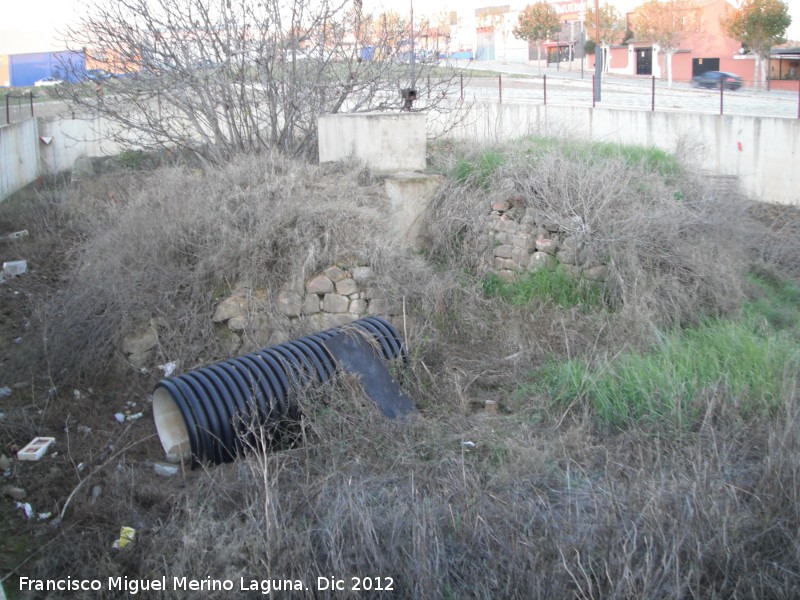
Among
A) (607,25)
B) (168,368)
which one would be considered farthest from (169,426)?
(607,25)

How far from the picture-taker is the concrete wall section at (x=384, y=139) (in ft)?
30.4

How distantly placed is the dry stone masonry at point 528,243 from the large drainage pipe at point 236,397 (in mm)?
3062

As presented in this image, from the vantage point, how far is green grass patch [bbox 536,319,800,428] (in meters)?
5.04

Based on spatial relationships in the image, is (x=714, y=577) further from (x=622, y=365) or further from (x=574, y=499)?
(x=622, y=365)

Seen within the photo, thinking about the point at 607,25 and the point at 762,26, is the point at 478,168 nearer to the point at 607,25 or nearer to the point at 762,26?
the point at 762,26

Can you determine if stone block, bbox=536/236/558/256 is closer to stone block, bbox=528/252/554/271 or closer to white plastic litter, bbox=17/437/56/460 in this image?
stone block, bbox=528/252/554/271

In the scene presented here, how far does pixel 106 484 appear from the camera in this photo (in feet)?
15.4

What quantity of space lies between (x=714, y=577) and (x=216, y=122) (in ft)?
30.7

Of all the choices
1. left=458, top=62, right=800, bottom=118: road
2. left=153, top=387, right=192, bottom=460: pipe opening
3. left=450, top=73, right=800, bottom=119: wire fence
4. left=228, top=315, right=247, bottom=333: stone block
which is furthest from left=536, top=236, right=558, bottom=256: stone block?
left=458, top=62, right=800, bottom=118: road

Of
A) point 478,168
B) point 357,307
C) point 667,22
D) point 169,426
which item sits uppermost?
point 667,22

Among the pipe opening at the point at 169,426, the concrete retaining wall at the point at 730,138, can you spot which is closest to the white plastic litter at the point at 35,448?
the pipe opening at the point at 169,426

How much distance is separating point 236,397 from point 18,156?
13572 mm

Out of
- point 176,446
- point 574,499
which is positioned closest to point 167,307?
point 176,446

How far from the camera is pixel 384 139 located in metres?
9.29
